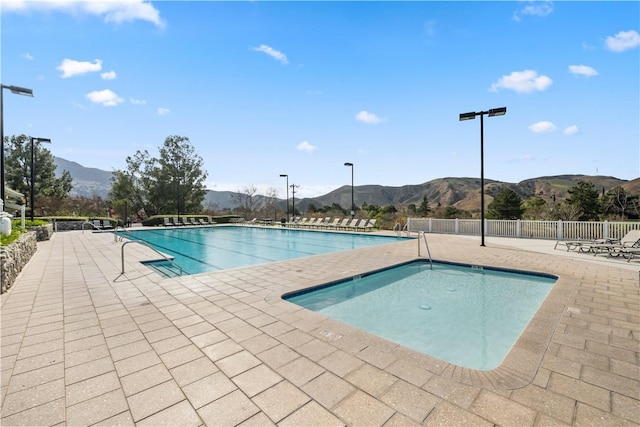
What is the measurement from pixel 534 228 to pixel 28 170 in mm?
37912

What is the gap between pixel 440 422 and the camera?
164 centimetres

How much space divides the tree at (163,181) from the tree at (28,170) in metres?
4.71

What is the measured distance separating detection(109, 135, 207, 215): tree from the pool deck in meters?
26.0

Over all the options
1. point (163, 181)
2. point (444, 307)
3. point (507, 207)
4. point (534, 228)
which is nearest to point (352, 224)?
point (534, 228)

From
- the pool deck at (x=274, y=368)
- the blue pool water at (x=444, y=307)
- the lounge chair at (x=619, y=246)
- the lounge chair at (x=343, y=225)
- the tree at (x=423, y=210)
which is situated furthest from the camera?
the tree at (x=423, y=210)

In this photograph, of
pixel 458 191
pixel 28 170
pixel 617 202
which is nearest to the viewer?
pixel 617 202

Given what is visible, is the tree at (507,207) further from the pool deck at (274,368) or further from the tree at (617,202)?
the pool deck at (274,368)

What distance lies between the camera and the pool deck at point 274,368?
174 centimetres

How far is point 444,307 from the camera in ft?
14.9

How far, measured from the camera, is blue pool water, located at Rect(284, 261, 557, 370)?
3.34 meters

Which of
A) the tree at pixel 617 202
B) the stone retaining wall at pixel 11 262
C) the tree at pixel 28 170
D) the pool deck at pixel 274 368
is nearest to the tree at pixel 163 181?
the tree at pixel 28 170

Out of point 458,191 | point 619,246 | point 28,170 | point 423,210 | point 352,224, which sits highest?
point 458,191

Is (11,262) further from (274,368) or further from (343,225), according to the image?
(343,225)

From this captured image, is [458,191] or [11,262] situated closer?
[11,262]
